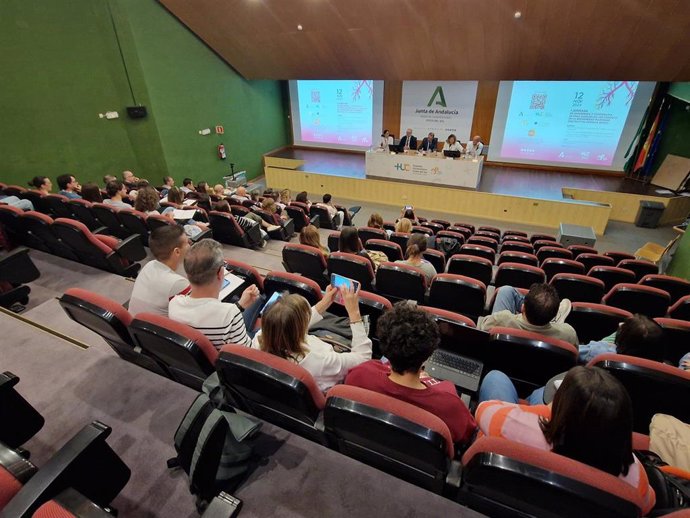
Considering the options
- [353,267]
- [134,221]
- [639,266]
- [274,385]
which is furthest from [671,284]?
[134,221]

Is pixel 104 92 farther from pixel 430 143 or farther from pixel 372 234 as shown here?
pixel 430 143

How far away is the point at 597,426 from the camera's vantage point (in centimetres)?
104

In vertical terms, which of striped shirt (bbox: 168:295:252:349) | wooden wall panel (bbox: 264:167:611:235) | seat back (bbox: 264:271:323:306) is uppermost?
striped shirt (bbox: 168:295:252:349)

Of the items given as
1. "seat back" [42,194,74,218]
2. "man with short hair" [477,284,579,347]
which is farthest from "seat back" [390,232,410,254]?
"seat back" [42,194,74,218]

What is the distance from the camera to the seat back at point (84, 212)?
4184 millimetres

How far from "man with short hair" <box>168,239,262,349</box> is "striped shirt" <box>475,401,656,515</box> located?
1256 millimetres

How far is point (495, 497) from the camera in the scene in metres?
1.23

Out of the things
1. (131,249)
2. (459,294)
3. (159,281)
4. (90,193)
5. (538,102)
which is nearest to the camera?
(159,281)

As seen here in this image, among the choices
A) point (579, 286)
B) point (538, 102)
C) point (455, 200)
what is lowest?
point (455, 200)

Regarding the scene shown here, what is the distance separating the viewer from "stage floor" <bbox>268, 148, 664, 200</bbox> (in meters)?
8.09

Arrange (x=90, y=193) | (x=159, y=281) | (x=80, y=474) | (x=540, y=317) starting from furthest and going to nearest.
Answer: (x=90, y=193), (x=159, y=281), (x=540, y=317), (x=80, y=474)

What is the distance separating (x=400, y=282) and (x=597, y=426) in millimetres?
2007

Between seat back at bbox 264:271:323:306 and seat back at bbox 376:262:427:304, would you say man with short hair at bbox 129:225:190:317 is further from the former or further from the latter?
seat back at bbox 376:262:427:304

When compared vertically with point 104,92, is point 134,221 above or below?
below
